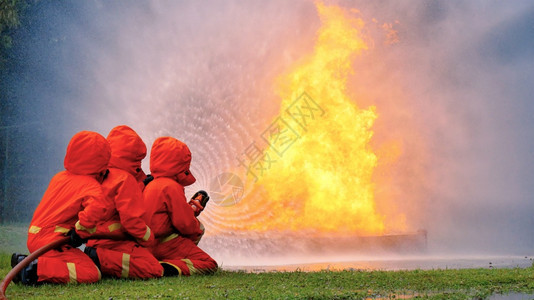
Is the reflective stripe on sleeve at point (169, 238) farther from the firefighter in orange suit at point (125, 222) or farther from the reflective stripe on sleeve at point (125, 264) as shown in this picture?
the reflective stripe on sleeve at point (125, 264)

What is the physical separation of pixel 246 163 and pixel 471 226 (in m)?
14.2

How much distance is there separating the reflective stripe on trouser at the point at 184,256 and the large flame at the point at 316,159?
8382 mm

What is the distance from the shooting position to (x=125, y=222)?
956 centimetres

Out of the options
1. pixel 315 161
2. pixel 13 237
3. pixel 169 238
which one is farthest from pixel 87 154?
pixel 13 237

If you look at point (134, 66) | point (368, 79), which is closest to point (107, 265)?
point (134, 66)

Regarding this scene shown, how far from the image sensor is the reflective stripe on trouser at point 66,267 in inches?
360

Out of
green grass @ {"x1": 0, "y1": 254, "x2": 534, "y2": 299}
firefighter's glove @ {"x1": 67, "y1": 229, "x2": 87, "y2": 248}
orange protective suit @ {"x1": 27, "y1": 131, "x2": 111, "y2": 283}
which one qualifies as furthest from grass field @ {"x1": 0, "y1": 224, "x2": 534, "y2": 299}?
firefighter's glove @ {"x1": 67, "y1": 229, "x2": 87, "y2": 248}

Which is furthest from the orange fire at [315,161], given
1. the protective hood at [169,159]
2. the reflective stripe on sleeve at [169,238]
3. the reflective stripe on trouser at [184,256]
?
the protective hood at [169,159]

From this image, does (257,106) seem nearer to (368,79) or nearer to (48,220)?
(368,79)

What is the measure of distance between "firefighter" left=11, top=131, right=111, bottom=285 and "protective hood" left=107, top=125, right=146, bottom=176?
0.69 m

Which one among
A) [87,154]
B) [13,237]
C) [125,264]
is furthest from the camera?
[13,237]

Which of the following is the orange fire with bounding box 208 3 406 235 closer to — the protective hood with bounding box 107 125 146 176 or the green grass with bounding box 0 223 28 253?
the green grass with bounding box 0 223 28 253

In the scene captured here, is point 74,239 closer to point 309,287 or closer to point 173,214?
point 173,214

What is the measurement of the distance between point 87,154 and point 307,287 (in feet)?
12.2
